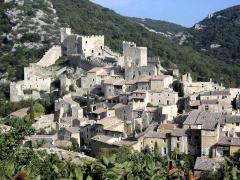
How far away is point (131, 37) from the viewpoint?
9756cm

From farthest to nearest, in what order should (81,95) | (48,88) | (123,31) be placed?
(123,31), (48,88), (81,95)

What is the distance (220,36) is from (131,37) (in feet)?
126

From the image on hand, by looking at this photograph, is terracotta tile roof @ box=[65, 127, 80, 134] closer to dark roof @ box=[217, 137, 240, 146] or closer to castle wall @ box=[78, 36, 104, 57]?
dark roof @ box=[217, 137, 240, 146]

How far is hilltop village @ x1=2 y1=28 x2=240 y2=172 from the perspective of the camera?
3725 centimetres

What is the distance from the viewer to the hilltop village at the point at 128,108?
1467 inches

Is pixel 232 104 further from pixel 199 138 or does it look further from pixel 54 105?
pixel 54 105

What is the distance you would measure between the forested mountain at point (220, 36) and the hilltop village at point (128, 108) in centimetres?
6092

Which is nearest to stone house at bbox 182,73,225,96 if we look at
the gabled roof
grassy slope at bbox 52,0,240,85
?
the gabled roof

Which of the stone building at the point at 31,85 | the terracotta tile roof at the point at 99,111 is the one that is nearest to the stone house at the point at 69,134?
the terracotta tile roof at the point at 99,111

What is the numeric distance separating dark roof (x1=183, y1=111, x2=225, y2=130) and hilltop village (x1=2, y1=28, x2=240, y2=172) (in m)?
0.07

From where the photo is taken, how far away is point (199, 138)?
3703 cm

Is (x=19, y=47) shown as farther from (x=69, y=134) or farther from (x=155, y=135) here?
(x=155, y=135)

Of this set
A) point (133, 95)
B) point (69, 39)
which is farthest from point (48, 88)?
point (133, 95)

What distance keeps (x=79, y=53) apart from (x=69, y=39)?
2.65 m
